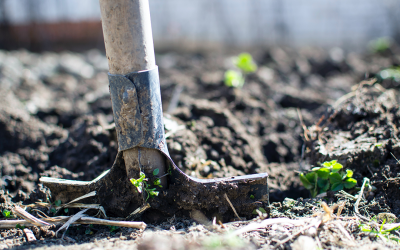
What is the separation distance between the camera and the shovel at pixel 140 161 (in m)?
1.33

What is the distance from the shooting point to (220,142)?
2.26 meters

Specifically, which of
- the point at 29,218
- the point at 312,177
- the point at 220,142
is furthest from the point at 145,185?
the point at 312,177

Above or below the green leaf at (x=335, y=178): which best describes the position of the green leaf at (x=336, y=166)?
above

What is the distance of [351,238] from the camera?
135 centimetres

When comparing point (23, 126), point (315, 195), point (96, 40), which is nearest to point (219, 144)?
point (315, 195)

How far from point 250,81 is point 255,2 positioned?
16.2 ft

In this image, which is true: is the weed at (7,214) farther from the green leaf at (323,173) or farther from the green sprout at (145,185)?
the green leaf at (323,173)

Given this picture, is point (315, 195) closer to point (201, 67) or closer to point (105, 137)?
point (105, 137)

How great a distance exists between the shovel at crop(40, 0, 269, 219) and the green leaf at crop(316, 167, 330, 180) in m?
0.38

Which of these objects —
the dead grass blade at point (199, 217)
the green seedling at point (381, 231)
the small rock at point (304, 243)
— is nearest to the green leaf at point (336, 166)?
the green seedling at point (381, 231)

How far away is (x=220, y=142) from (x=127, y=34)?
119 cm

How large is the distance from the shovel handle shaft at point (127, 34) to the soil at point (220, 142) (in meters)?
0.68

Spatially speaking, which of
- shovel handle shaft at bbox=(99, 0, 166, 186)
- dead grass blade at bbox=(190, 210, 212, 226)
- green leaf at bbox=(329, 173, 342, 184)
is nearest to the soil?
dead grass blade at bbox=(190, 210, 212, 226)

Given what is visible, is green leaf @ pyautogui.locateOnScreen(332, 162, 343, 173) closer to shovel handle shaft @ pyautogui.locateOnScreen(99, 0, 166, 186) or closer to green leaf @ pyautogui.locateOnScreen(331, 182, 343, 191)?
green leaf @ pyautogui.locateOnScreen(331, 182, 343, 191)
